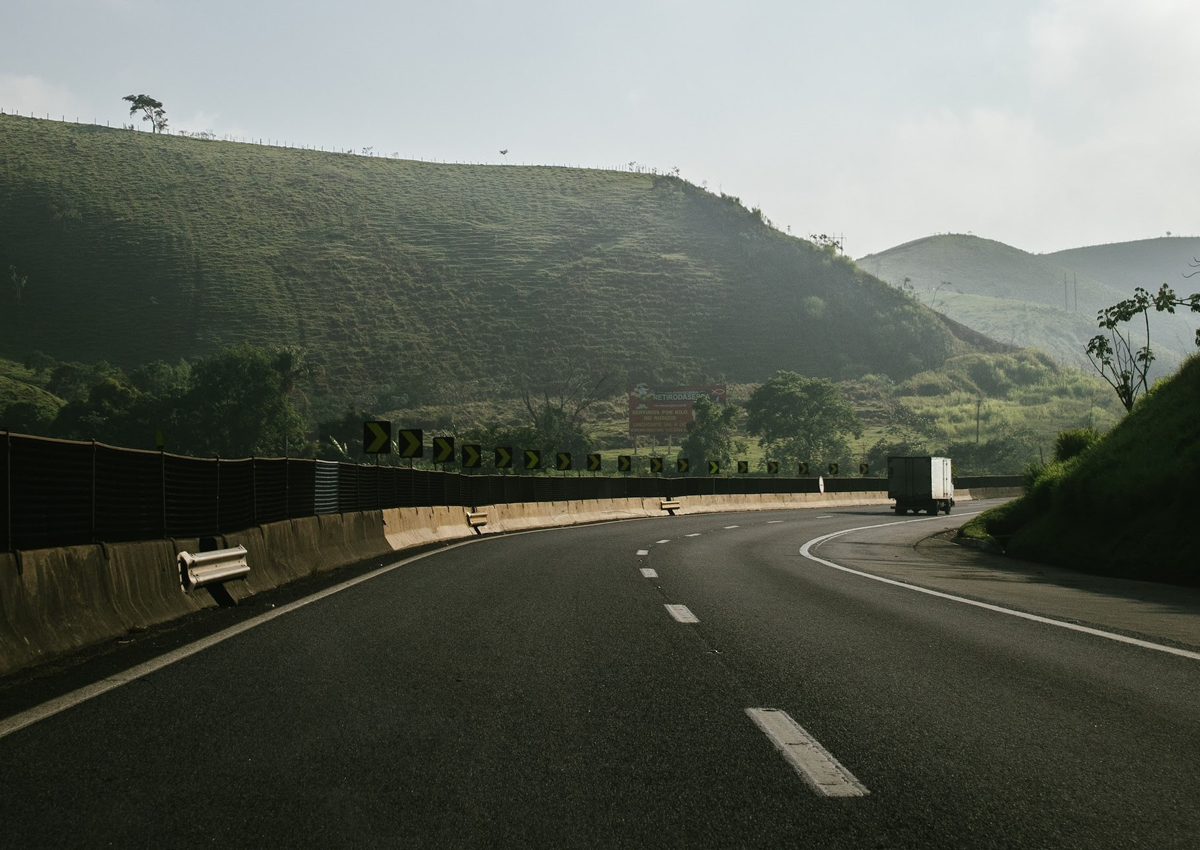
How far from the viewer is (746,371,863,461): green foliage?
14038 cm

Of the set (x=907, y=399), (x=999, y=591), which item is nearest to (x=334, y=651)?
(x=999, y=591)

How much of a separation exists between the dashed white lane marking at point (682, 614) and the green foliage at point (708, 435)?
114540 mm

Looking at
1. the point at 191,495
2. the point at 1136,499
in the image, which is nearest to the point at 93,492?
the point at 191,495

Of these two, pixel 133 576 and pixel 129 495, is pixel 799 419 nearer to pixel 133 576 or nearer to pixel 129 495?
pixel 129 495

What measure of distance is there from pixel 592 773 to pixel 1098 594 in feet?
42.1

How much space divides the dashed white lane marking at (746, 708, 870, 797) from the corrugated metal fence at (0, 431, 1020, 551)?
5.44 metres

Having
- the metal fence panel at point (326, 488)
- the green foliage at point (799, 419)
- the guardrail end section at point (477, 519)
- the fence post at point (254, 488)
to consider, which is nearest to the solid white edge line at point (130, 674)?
the fence post at point (254, 488)

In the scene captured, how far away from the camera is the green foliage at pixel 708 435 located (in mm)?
130250

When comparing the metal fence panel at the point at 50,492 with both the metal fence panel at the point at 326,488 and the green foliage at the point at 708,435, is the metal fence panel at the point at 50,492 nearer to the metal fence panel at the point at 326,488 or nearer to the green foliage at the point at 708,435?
the metal fence panel at the point at 326,488

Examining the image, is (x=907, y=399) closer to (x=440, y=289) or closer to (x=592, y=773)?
(x=440, y=289)

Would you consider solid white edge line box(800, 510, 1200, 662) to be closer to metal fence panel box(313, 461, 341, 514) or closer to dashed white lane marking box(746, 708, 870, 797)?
dashed white lane marking box(746, 708, 870, 797)

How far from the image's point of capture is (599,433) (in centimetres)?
14288

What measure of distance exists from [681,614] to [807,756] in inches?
265

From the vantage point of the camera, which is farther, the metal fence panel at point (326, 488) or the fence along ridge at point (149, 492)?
the metal fence panel at point (326, 488)
